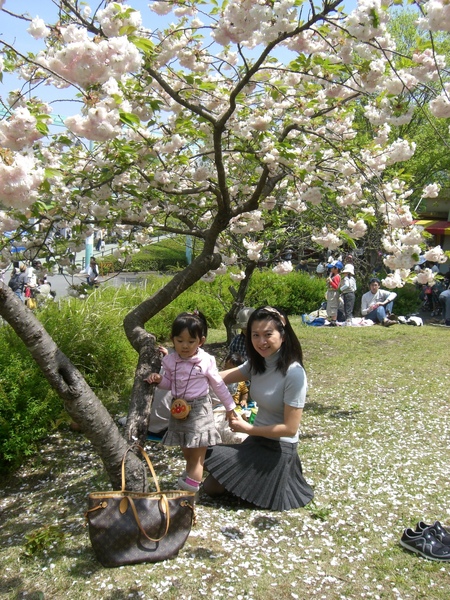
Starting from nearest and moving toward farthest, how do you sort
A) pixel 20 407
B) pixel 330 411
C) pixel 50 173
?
pixel 50 173
pixel 20 407
pixel 330 411

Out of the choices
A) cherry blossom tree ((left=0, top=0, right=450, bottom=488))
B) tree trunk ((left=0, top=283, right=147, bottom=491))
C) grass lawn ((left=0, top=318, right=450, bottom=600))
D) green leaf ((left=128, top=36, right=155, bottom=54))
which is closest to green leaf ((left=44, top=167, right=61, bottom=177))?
cherry blossom tree ((left=0, top=0, right=450, bottom=488))

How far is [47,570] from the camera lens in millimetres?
2795

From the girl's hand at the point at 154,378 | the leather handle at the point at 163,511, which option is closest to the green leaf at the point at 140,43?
the girl's hand at the point at 154,378

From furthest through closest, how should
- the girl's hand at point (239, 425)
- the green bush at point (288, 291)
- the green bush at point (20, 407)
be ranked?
the green bush at point (288, 291)
the green bush at point (20, 407)
the girl's hand at point (239, 425)

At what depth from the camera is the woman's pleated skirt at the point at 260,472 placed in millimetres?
3355

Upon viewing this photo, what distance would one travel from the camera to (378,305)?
442 inches

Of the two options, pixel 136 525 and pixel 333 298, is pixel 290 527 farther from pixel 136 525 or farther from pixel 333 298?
pixel 333 298

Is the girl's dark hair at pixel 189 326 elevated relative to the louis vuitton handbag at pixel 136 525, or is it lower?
elevated

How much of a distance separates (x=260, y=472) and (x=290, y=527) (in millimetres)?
336

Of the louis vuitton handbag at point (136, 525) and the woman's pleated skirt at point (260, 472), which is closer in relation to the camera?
the louis vuitton handbag at point (136, 525)

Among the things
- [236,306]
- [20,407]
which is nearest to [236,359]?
[20,407]

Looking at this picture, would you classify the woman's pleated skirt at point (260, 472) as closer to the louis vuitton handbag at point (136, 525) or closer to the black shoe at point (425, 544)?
the louis vuitton handbag at point (136, 525)

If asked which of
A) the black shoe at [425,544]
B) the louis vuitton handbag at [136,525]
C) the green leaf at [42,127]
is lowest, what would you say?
the black shoe at [425,544]

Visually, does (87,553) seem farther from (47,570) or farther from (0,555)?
(0,555)
